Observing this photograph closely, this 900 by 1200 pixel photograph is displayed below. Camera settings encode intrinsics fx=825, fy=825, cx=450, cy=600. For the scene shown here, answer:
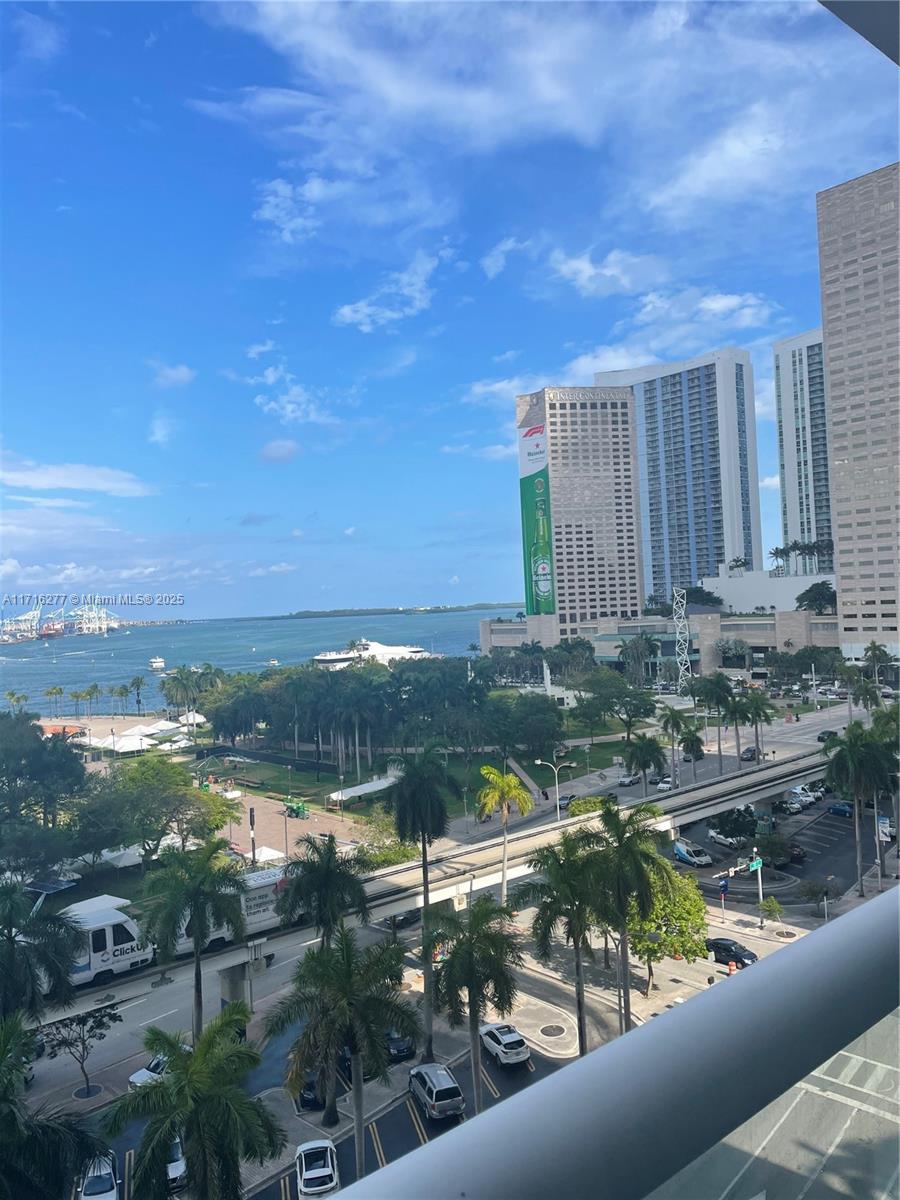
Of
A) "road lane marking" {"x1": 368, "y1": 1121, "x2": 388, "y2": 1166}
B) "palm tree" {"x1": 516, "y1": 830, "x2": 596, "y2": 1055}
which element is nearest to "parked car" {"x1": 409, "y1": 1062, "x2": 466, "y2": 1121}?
"road lane marking" {"x1": 368, "y1": 1121, "x2": 388, "y2": 1166}

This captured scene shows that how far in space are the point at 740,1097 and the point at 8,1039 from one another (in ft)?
18.6

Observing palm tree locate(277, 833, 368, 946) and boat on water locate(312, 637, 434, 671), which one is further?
boat on water locate(312, 637, 434, 671)

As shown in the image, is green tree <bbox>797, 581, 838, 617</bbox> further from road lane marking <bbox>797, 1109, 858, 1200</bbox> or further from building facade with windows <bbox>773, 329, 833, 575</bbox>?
road lane marking <bbox>797, 1109, 858, 1200</bbox>

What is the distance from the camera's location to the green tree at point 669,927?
8711mm

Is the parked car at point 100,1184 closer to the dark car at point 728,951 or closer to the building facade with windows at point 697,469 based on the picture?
the dark car at point 728,951

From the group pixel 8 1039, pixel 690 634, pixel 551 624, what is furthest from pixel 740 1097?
pixel 551 624

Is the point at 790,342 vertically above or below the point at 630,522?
above

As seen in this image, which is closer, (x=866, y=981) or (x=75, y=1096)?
(x=866, y=981)

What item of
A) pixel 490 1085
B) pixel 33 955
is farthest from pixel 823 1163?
pixel 33 955

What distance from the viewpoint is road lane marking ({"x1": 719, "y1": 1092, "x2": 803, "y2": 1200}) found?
484 millimetres

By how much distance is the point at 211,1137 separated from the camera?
14.6ft

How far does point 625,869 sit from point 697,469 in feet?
168

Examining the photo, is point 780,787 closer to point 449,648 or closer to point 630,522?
point 630,522

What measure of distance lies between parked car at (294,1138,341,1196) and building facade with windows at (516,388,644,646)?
4044 cm
